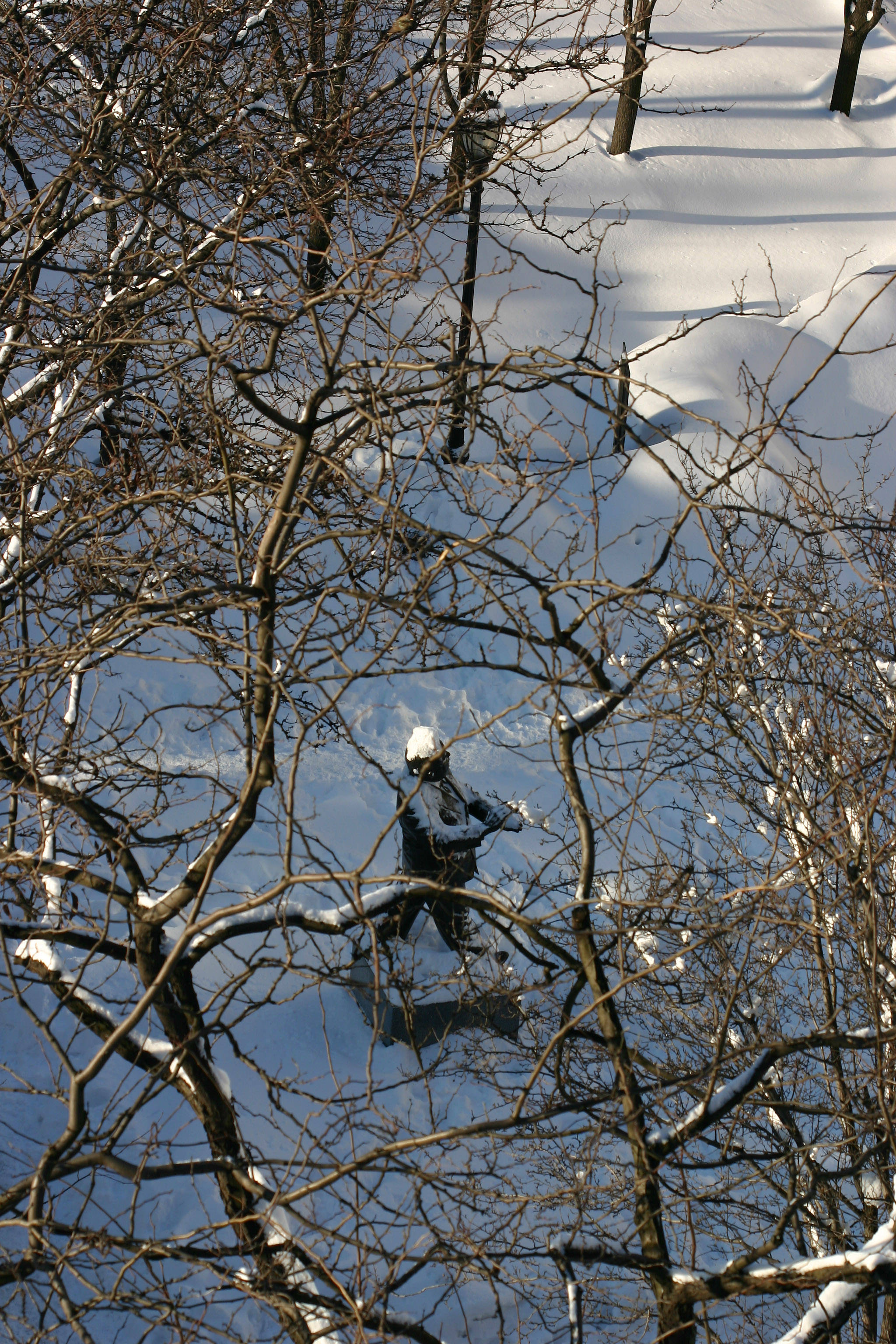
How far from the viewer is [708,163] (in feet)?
61.0

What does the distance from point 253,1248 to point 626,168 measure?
60.1ft

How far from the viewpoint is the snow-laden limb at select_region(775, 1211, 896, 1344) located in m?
3.52

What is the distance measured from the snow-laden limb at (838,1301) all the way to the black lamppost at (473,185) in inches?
123

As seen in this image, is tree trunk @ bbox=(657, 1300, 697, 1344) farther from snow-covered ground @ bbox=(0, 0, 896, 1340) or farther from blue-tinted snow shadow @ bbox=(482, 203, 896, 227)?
blue-tinted snow shadow @ bbox=(482, 203, 896, 227)

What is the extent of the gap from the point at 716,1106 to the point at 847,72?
71.5ft

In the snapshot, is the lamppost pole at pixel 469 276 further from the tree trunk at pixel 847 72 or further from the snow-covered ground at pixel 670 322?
the tree trunk at pixel 847 72

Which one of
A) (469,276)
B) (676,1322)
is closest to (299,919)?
(676,1322)

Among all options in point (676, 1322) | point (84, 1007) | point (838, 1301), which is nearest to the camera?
point (838, 1301)

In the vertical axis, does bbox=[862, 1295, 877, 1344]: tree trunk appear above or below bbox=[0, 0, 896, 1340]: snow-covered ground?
below

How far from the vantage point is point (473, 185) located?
14.0 feet

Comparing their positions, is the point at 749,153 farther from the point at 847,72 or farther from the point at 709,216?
the point at 847,72

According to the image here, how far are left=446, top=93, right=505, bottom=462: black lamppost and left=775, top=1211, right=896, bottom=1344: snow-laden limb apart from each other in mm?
3118

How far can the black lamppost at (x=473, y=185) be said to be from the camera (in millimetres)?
4406

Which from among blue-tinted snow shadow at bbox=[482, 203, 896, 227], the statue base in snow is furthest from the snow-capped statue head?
blue-tinted snow shadow at bbox=[482, 203, 896, 227]
